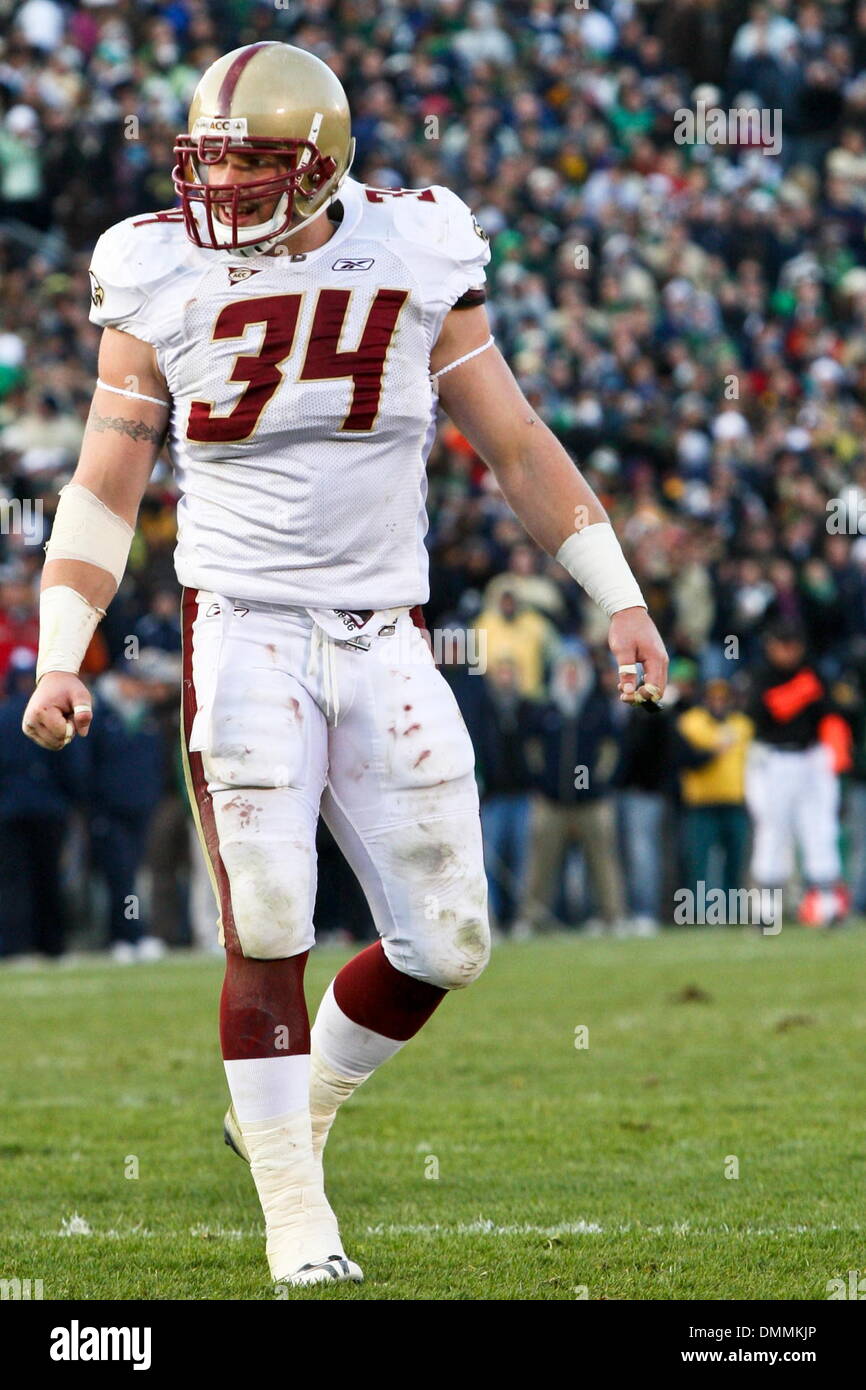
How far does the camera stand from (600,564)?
4.23 m

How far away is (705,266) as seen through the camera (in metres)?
18.1

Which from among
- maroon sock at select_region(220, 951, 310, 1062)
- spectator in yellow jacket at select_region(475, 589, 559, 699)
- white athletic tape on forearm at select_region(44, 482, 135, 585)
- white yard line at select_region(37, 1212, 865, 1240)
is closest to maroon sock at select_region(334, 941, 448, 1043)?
maroon sock at select_region(220, 951, 310, 1062)

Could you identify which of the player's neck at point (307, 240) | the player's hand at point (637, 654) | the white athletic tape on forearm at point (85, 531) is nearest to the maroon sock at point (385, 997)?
the player's hand at point (637, 654)

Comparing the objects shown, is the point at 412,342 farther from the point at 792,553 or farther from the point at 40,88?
the point at 40,88

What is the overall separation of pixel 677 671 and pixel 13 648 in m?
4.33

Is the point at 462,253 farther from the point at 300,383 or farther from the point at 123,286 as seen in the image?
the point at 123,286

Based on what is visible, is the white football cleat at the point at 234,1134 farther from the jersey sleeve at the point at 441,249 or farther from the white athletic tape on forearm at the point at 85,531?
the jersey sleeve at the point at 441,249

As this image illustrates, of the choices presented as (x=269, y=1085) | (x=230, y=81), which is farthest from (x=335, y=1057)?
(x=230, y=81)

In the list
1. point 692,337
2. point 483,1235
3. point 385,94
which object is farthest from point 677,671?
point 483,1235

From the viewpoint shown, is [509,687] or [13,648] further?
[509,687]

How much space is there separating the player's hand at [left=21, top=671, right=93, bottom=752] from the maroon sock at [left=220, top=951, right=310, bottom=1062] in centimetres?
49

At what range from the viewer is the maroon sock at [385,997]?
4.17 metres

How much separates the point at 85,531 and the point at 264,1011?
0.92 m

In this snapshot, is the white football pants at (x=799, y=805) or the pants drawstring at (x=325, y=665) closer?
the pants drawstring at (x=325, y=665)
